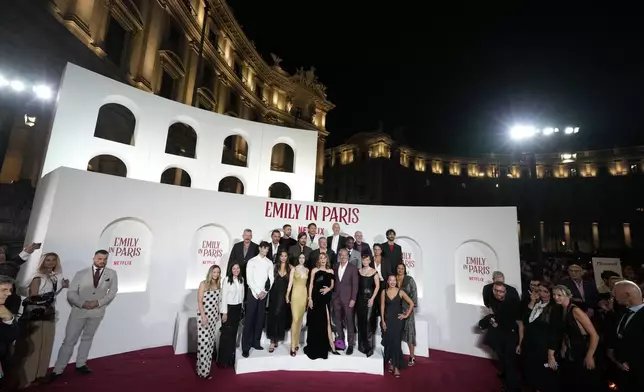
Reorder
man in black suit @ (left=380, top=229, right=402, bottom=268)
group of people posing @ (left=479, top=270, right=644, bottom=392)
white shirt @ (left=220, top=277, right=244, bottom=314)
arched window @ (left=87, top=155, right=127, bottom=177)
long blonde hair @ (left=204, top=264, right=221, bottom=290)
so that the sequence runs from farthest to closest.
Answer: arched window @ (left=87, top=155, right=127, bottom=177), man in black suit @ (left=380, top=229, right=402, bottom=268), white shirt @ (left=220, top=277, right=244, bottom=314), long blonde hair @ (left=204, top=264, right=221, bottom=290), group of people posing @ (left=479, top=270, right=644, bottom=392)

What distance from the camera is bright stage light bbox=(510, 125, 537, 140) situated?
11383mm

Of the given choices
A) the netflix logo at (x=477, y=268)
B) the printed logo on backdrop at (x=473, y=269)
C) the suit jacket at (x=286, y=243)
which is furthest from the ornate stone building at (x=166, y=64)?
the netflix logo at (x=477, y=268)

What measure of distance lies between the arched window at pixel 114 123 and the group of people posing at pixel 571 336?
41.4 ft

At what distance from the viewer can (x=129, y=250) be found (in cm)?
650

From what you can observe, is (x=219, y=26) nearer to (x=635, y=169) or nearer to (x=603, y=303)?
(x=603, y=303)

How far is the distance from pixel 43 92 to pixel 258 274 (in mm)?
8344

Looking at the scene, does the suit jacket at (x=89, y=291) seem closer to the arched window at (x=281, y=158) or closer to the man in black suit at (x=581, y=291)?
the man in black suit at (x=581, y=291)

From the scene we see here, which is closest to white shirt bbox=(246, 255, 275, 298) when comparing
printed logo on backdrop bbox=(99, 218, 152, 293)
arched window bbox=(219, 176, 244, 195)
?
printed logo on backdrop bbox=(99, 218, 152, 293)

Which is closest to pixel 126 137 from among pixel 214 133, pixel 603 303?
pixel 214 133

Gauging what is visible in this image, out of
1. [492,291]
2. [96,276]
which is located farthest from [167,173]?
[492,291]

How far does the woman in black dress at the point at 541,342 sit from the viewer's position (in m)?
4.47

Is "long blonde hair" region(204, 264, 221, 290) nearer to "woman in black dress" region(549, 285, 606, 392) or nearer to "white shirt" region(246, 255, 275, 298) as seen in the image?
"white shirt" region(246, 255, 275, 298)

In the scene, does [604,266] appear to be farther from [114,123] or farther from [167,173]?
[167,173]

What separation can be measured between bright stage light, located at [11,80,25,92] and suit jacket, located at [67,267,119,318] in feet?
21.6
